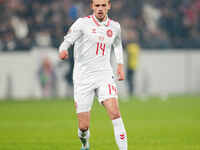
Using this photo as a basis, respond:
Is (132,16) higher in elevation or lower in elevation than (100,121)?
higher

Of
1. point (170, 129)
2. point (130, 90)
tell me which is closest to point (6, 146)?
point (170, 129)

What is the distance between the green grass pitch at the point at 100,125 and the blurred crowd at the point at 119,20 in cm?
289

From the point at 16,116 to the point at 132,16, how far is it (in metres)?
11.2

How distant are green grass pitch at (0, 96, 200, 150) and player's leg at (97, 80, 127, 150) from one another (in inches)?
73.1

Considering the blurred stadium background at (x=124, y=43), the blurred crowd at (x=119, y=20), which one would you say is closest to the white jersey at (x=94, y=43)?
the blurred stadium background at (x=124, y=43)

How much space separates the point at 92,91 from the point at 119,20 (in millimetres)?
17013

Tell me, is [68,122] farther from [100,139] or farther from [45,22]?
[45,22]

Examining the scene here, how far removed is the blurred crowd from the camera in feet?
75.7

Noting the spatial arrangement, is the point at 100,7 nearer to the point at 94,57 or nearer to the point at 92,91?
the point at 94,57

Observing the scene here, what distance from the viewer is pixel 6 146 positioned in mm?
10539

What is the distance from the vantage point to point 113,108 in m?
8.51

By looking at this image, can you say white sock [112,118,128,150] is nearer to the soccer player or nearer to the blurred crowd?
the soccer player

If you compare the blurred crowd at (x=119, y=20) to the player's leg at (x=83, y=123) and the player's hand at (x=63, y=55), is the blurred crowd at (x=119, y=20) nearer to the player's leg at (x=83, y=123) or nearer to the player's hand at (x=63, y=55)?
the player's leg at (x=83, y=123)

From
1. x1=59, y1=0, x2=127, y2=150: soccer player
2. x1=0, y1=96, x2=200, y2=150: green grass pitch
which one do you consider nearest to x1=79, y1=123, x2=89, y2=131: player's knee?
x1=59, y1=0, x2=127, y2=150: soccer player
